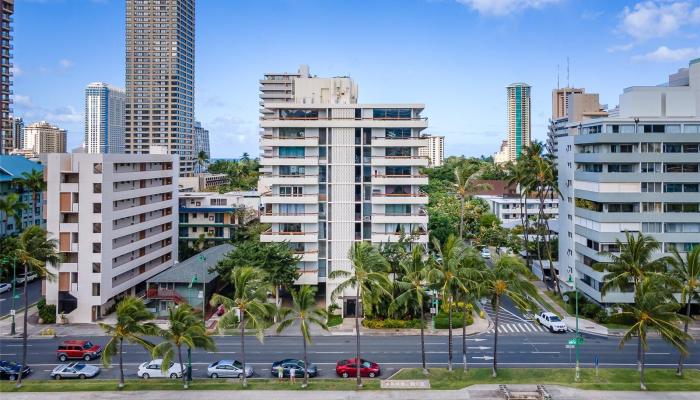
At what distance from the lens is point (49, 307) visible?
6594 centimetres

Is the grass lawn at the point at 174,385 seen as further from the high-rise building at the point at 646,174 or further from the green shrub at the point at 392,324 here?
the high-rise building at the point at 646,174

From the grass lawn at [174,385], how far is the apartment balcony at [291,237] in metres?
24.2

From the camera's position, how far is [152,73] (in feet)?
600

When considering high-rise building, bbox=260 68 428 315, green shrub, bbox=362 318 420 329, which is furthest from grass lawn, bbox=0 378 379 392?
high-rise building, bbox=260 68 428 315

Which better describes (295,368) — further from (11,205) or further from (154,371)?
(11,205)

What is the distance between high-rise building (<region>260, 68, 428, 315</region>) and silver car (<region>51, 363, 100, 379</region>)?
26088mm

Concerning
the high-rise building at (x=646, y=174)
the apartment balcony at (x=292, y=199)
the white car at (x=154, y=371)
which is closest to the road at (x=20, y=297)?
the white car at (x=154, y=371)

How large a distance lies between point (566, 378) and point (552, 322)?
16462mm

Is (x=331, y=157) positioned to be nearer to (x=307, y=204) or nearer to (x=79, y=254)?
(x=307, y=204)

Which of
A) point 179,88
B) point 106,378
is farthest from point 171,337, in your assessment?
point 179,88

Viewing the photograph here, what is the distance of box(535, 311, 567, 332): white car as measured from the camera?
6047 centimetres

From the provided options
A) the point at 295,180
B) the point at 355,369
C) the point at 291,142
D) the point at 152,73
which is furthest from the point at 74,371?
the point at 152,73

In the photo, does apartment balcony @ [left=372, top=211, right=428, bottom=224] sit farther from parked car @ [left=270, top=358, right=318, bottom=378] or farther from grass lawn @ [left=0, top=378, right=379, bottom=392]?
grass lawn @ [left=0, top=378, right=379, bottom=392]

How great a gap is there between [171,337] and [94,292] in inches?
1226
